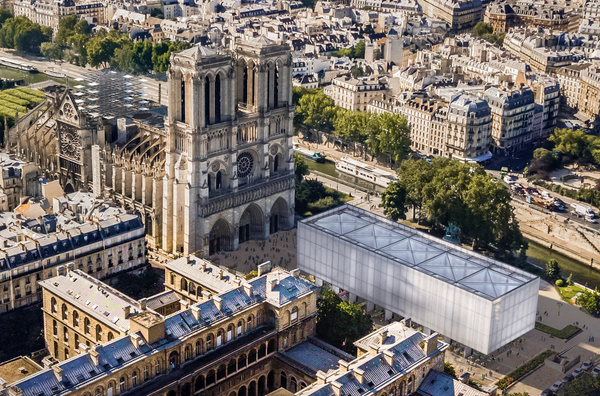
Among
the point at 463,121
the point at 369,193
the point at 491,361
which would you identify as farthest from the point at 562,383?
the point at 463,121

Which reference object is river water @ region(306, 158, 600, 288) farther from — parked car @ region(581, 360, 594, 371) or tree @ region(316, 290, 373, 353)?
tree @ region(316, 290, 373, 353)

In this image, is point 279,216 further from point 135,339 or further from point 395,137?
point 135,339

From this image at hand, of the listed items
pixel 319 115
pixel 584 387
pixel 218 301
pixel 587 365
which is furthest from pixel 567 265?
pixel 218 301

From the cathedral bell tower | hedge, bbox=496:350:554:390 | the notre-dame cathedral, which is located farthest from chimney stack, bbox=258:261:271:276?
hedge, bbox=496:350:554:390

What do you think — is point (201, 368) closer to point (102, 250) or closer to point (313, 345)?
point (313, 345)

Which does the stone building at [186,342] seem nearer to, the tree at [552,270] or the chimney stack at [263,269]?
the chimney stack at [263,269]

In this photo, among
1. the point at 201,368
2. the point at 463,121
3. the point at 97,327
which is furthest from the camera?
the point at 463,121

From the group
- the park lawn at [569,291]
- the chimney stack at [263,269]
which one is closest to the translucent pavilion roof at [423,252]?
the park lawn at [569,291]
